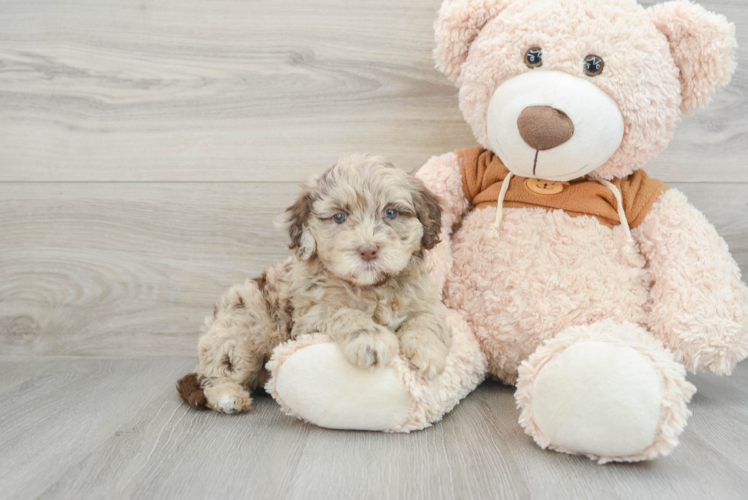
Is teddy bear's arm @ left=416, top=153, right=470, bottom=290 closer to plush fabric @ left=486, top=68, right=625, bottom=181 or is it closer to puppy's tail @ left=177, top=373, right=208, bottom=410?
plush fabric @ left=486, top=68, right=625, bottom=181

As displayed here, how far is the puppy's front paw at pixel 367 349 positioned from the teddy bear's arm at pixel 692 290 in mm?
793

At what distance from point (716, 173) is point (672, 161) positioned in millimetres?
171

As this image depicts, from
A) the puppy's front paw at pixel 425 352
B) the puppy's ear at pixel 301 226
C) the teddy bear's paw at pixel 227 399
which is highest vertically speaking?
the puppy's ear at pixel 301 226

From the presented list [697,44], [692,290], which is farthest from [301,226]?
[697,44]

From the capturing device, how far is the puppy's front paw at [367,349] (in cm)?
139

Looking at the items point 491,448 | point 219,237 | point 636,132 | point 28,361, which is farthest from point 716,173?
point 28,361

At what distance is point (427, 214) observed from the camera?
155 centimetres

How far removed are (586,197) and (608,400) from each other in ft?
2.24

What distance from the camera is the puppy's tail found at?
165cm

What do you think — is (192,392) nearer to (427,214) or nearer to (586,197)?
(427,214)

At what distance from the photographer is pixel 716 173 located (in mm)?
2094

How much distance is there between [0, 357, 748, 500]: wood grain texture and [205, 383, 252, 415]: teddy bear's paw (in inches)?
1.1

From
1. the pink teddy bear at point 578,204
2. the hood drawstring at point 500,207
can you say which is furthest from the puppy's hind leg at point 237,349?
the hood drawstring at point 500,207

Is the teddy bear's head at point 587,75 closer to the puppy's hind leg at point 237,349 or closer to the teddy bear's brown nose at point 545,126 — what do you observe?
the teddy bear's brown nose at point 545,126
